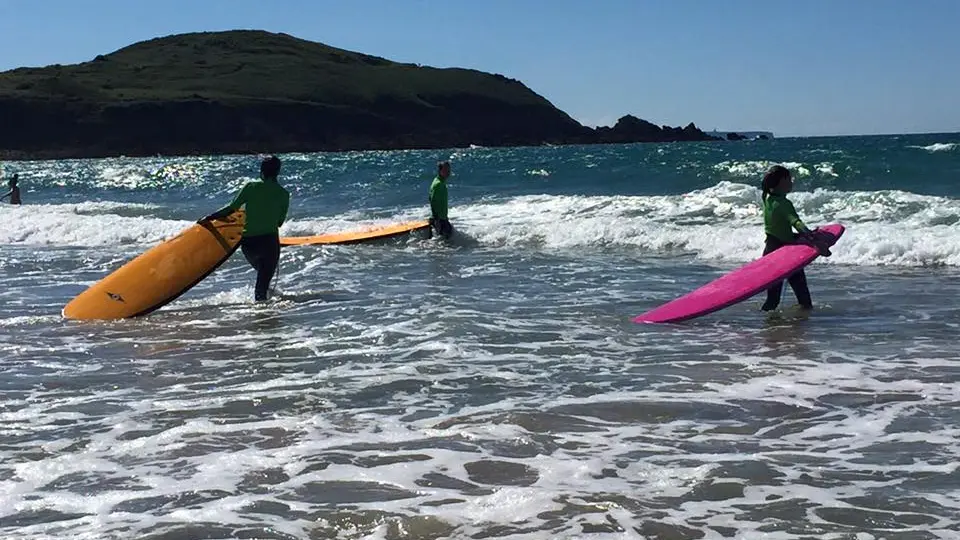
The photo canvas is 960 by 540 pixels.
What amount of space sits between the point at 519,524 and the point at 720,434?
1584mm

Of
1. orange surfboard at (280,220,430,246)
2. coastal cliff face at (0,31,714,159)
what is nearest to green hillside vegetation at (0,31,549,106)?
coastal cliff face at (0,31,714,159)

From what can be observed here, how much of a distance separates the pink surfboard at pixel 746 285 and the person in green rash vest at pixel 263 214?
3514 millimetres

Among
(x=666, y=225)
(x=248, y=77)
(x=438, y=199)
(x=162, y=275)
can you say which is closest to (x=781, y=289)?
(x=162, y=275)

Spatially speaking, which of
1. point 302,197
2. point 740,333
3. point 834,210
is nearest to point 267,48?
point 302,197

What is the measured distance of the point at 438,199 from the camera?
16391 mm

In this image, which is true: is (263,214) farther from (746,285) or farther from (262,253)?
(746,285)

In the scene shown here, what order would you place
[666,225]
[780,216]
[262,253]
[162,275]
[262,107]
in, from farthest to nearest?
[262,107], [666,225], [162,275], [262,253], [780,216]

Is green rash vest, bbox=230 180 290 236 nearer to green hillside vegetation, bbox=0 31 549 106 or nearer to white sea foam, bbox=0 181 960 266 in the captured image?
white sea foam, bbox=0 181 960 266

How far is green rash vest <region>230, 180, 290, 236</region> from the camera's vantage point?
9.85 metres

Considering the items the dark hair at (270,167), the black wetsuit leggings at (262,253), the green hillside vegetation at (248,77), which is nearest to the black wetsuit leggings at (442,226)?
the black wetsuit leggings at (262,253)

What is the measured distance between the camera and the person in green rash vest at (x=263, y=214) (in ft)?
32.3

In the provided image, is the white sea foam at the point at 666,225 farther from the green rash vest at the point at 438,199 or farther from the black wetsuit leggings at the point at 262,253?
the black wetsuit leggings at the point at 262,253

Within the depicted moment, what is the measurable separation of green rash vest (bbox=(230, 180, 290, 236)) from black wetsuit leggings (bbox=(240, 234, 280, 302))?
0.19ft

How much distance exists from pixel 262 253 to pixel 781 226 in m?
4.68
